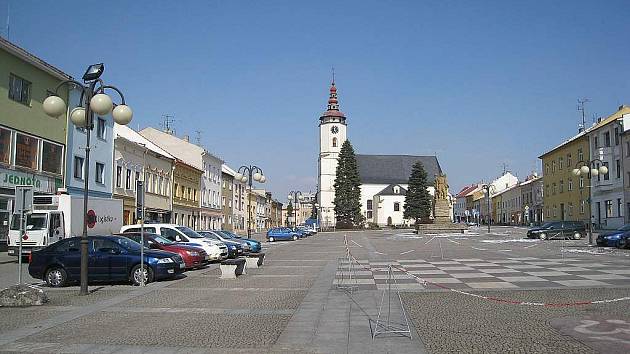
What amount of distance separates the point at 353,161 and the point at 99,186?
230ft

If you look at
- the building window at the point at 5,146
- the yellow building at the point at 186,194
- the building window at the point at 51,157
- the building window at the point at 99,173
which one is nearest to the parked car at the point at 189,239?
the building window at the point at 5,146

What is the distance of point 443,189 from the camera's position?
59.8 m

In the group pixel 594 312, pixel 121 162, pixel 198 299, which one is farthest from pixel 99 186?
pixel 594 312

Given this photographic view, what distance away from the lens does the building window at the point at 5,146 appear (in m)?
29.1

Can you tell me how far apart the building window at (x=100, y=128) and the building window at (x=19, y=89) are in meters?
7.25

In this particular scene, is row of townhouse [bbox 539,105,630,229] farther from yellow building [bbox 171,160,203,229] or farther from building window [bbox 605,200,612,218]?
yellow building [bbox 171,160,203,229]

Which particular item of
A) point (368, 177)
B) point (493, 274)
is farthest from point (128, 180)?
point (368, 177)

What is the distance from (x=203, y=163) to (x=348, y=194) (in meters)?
41.8

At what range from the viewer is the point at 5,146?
29406 millimetres

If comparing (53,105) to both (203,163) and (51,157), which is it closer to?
(51,157)

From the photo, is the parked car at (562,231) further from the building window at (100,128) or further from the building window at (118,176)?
the building window at (100,128)

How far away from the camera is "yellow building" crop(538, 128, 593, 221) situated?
67.4m

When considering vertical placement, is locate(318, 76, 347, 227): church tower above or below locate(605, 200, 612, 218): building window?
above

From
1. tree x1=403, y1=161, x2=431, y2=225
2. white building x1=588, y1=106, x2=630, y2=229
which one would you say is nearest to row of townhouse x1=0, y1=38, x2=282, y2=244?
white building x1=588, y1=106, x2=630, y2=229
